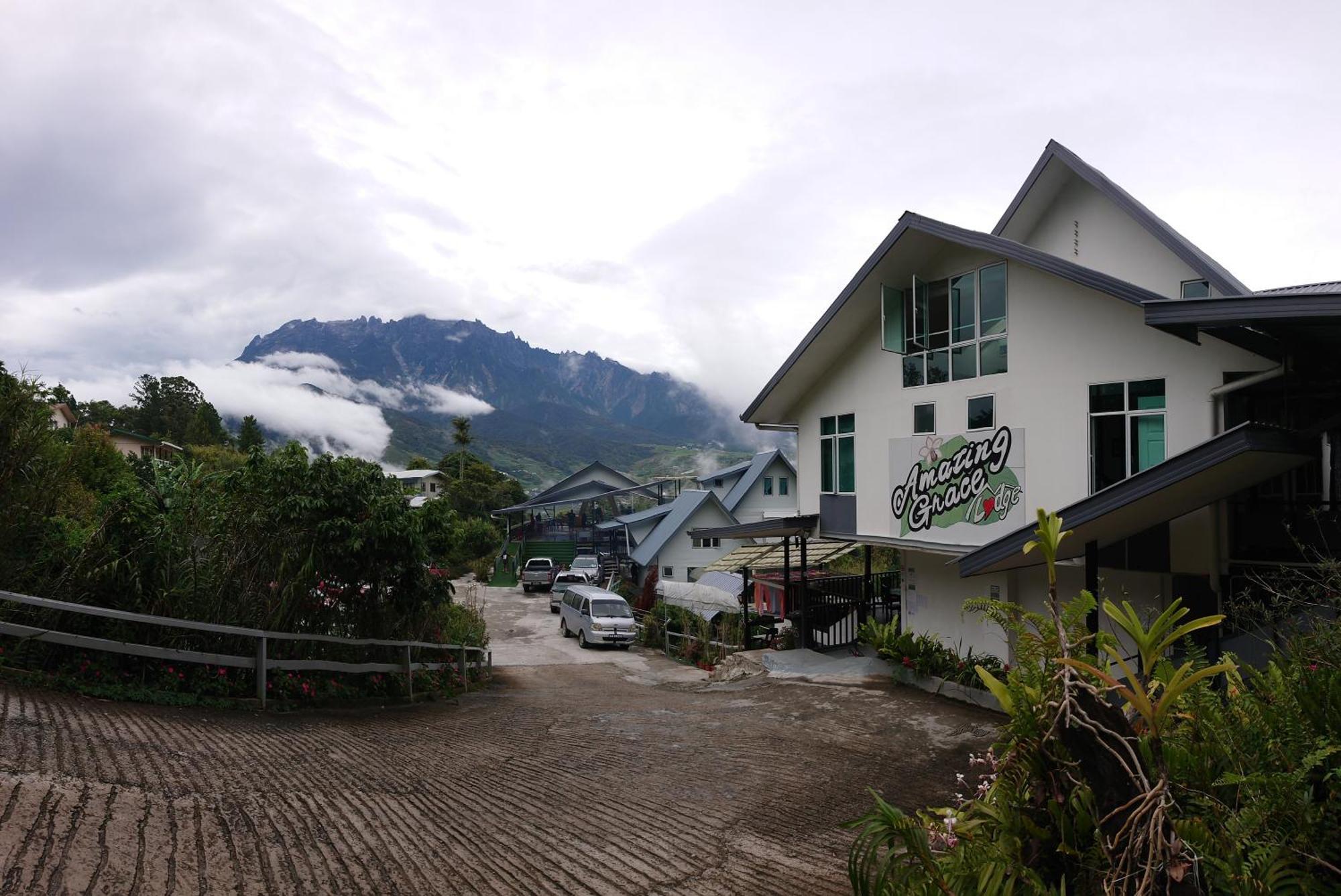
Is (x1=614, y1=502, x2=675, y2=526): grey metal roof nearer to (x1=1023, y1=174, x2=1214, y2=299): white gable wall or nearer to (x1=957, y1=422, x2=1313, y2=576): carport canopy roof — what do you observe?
(x1=1023, y1=174, x2=1214, y2=299): white gable wall

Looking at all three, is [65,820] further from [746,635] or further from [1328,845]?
[746,635]

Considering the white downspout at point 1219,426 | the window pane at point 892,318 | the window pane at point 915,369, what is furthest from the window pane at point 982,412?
the white downspout at point 1219,426

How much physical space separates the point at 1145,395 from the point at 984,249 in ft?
12.2

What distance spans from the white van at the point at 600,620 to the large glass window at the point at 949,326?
42.6ft

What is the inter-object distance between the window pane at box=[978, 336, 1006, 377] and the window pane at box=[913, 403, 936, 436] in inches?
52.4

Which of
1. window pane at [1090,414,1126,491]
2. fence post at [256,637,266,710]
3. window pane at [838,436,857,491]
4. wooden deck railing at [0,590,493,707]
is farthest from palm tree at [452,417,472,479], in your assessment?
window pane at [1090,414,1126,491]

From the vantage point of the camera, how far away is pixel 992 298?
13.5 meters

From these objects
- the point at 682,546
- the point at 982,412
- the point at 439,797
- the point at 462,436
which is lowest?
the point at 439,797

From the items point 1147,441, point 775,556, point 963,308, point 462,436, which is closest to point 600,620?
point 775,556

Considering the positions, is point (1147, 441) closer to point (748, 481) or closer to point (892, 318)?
point (892, 318)

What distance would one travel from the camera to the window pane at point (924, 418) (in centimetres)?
1462

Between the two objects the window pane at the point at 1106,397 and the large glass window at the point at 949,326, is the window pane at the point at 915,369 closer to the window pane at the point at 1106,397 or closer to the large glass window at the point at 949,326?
the large glass window at the point at 949,326

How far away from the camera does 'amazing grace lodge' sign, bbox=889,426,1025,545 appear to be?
42.4 feet

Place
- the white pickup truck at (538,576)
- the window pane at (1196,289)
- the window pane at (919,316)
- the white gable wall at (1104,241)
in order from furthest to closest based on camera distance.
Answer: the white pickup truck at (538,576), the window pane at (919,316), the white gable wall at (1104,241), the window pane at (1196,289)
